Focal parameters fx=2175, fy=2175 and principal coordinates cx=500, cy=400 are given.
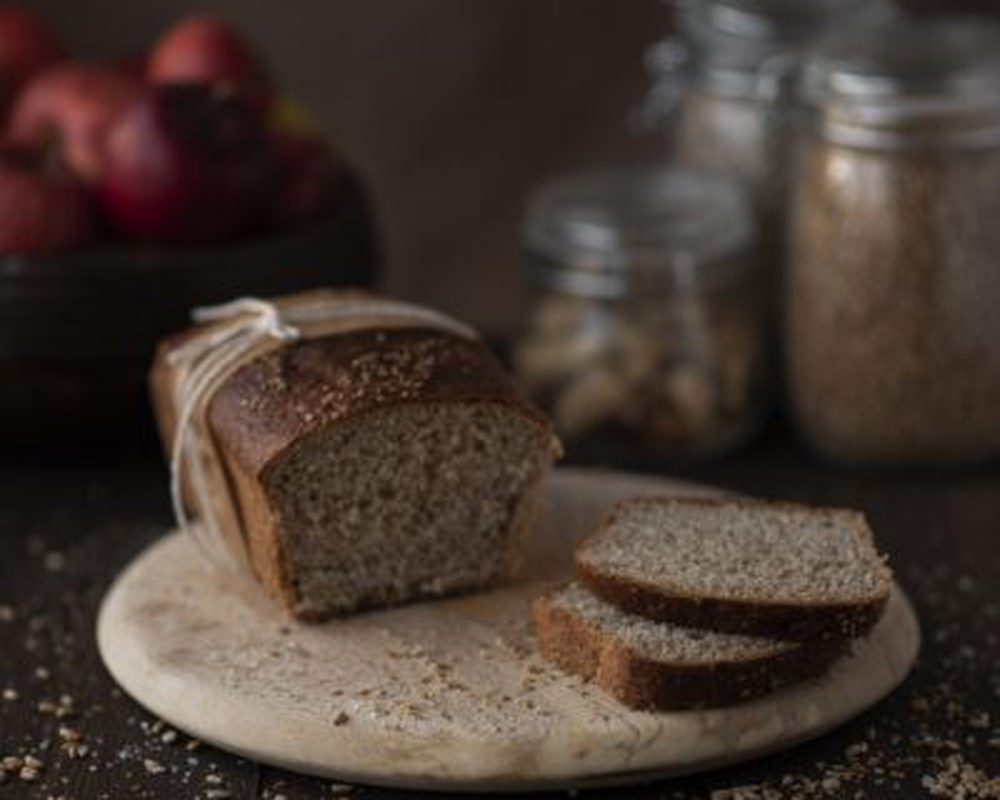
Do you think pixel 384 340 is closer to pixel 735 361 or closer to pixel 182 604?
pixel 182 604

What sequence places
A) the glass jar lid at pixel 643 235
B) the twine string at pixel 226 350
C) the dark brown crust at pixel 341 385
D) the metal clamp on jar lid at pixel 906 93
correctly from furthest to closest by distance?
1. the glass jar lid at pixel 643 235
2. the metal clamp on jar lid at pixel 906 93
3. the twine string at pixel 226 350
4. the dark brown crust at pixel 341 385

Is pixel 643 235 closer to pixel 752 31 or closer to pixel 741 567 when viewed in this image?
pixel 752 31

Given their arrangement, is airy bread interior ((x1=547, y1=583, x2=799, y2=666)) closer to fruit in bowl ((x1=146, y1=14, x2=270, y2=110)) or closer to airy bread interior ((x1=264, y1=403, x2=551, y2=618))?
airy bread interior ((x1=264, y1=403, x2=551, y2=618))

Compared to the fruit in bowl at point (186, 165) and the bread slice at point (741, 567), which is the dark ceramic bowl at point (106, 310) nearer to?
the fruit in bowl at point (186, 165)

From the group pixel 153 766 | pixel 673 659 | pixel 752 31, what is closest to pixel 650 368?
pixel 752 31

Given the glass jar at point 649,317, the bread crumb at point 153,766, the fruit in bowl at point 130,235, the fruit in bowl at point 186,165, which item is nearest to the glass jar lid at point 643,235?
the glass jar at point 649,317

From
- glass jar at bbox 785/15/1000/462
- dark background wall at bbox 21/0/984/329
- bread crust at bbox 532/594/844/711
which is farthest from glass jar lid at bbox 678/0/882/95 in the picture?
bread crust at bbox 532/594/844/711

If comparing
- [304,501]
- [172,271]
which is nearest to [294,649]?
[304,501]
